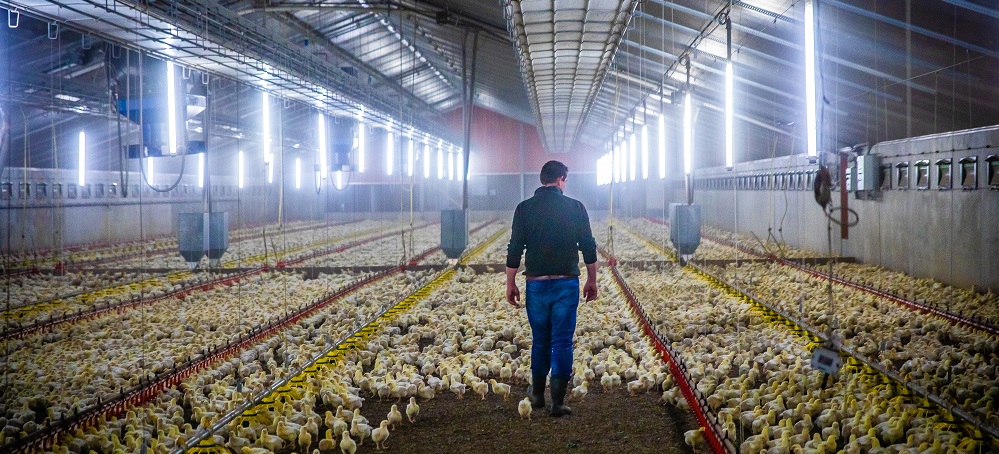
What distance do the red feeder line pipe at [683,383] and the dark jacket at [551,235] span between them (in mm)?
1103

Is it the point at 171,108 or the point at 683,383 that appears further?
the point at 171,108

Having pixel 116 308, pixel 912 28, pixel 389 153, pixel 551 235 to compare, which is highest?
pixel 912 28

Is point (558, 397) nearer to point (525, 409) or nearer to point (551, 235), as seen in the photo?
point (525, 409)

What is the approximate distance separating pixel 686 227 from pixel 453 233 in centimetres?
402

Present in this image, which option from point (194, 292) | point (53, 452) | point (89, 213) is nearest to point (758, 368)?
point (53, 452)

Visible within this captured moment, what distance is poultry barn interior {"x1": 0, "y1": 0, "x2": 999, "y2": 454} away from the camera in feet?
16.1

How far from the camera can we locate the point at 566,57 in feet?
36.1

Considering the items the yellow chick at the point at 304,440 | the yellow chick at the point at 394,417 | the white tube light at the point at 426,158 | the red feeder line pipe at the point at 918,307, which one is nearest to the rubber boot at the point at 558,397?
the yellow chick at the point at 394,417

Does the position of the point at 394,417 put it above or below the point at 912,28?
below

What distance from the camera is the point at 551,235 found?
5148mm

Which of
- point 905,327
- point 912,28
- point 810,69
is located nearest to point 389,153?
point 912,28

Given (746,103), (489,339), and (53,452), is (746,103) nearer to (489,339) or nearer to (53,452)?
(489,339)

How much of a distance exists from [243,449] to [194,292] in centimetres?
738

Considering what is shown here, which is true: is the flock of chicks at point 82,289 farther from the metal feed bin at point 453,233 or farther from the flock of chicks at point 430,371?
the flock of chicks at point 430,371
